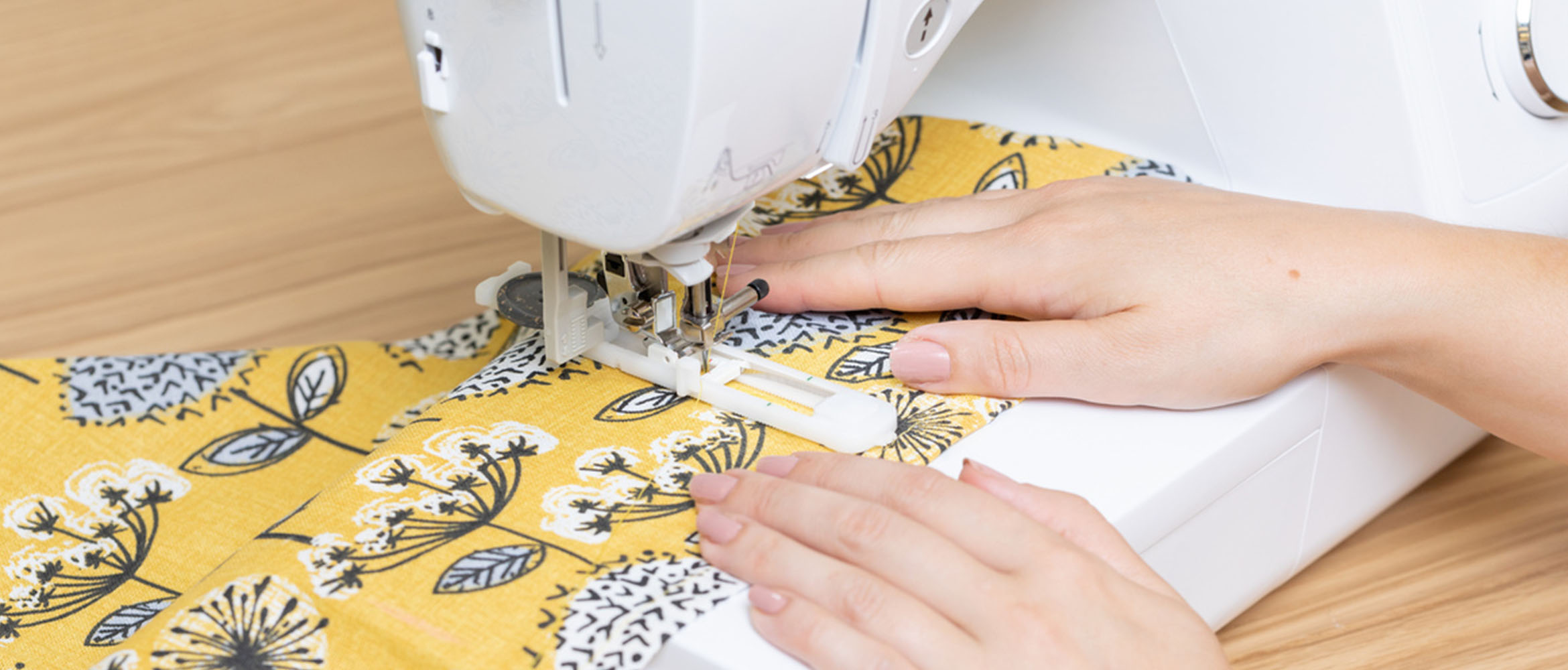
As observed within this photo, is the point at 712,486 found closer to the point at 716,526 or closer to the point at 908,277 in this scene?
the point at 716,526

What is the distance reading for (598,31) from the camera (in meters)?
0.64

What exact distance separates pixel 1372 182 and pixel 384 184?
862 millimetres

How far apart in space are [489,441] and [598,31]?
0.77 ft

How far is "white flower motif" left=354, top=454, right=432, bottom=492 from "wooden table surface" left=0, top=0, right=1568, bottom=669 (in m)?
0.41

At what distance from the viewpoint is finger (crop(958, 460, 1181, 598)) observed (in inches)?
26.5

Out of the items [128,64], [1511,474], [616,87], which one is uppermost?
[616,87]

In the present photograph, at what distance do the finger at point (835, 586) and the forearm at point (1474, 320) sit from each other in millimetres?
330

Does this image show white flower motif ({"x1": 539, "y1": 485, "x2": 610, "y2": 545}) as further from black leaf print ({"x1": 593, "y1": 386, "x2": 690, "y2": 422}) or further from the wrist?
the wrist

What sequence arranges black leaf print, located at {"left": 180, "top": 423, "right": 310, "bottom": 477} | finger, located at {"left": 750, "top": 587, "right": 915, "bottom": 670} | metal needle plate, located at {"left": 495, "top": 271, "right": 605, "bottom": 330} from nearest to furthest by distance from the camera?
finger, located at {"left": 750, "top": 587, "right": 915, "bottom": 670} → metal needle plate, located at {"left": 495, "top": 271, "right": 605, "bottom": 330} → black leaf print, located at {"left": 180, "top": 423, "right": 310, "bottom": 477}

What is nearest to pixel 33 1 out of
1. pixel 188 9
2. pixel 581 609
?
pixel 188 9

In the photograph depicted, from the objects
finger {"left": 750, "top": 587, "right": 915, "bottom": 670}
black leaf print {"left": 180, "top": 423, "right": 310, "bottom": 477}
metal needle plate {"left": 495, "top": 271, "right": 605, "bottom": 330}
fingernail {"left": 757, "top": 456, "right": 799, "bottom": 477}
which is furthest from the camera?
black leaf print {"left": 180, "top": 423, "right": 310, "bottom": 477}

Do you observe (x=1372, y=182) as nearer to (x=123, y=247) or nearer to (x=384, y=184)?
(x=384, y=184)

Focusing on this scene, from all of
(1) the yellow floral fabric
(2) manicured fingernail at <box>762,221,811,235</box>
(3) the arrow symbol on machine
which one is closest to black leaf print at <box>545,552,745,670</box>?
(1) the yellow floral fabric

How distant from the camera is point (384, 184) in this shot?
4.43 feet
